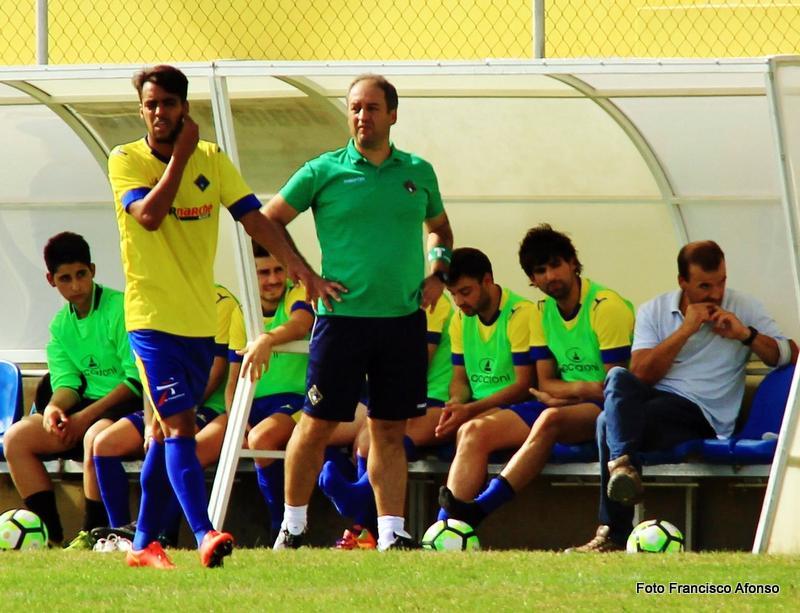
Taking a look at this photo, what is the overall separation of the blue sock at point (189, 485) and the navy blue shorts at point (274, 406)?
6.73 feet

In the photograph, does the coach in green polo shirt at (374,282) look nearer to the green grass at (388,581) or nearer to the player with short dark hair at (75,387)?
the green grass at (388,581)

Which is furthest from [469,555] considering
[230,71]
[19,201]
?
[19,201]

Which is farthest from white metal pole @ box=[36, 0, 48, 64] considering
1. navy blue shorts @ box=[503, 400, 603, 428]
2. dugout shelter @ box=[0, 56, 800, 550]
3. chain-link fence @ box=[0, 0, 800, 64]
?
chain-link fence @ box=[0, 0, 800, 64]

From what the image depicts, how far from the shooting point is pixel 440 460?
788 centimetres

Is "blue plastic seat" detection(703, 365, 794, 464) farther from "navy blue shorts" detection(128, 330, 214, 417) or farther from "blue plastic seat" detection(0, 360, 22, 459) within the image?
"blue plastic seat" detection(0, 360, 22, 459)

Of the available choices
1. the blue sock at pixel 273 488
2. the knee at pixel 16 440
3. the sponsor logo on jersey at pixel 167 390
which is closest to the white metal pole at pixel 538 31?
the blue sock at pixel 273 488

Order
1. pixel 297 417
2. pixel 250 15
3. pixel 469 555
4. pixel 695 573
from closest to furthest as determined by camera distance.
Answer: pixel 695 573
pixel 469 555
pixel 297 417
pixel 250 15

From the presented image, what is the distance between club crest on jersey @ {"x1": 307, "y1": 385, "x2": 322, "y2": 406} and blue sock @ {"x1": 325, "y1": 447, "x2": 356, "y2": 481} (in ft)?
3.56

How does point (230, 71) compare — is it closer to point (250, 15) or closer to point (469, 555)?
point (469, 555)

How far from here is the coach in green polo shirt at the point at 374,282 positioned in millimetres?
6812

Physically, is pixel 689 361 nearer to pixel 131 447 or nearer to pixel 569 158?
pixel 569 158

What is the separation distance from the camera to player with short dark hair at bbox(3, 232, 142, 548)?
8266mm

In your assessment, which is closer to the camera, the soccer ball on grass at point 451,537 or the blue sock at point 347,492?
the soccer ball on grass at point 451,537

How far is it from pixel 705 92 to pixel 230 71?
2326 millimetres
